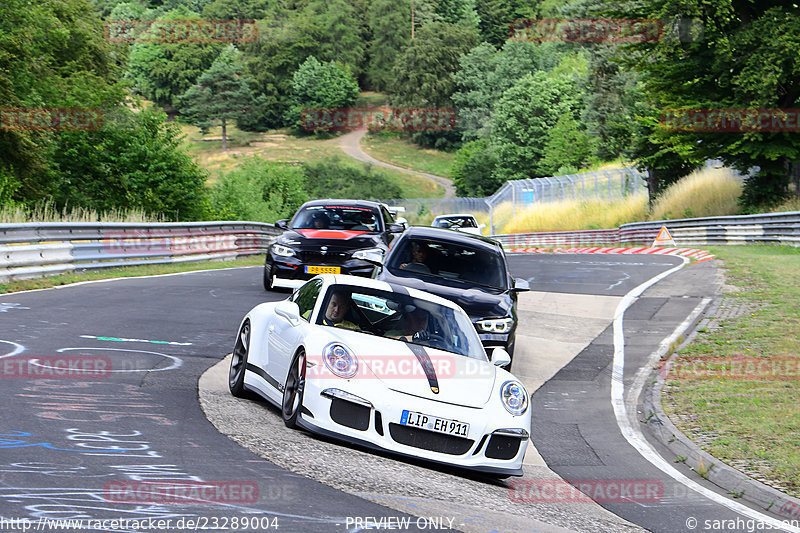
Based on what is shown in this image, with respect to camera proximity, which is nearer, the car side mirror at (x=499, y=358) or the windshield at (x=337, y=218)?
the car side mirror at (x=499, y=358)

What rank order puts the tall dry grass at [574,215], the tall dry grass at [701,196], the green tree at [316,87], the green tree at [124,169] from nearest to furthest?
the green tree at [124,169]
the tall dry grass at [701,196]
the tall dry grass at [574,215]
the green tree at [316,87]

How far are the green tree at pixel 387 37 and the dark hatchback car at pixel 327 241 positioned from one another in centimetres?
16044

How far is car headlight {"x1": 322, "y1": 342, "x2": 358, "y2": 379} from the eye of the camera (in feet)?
24.1

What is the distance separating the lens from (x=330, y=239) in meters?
17.4

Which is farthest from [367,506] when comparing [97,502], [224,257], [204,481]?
[224,257]

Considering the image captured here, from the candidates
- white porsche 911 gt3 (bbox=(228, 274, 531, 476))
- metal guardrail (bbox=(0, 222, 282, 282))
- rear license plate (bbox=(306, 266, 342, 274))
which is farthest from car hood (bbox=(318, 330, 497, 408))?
metal guardrail (bbox=(0, 222, 282, 282))

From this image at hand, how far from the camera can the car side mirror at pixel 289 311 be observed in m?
8.40

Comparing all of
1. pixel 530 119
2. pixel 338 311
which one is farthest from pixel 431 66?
pixel 338 311

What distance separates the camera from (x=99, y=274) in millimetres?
20438

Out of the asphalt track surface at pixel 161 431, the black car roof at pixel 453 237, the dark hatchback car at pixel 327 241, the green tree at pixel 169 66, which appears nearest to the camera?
the asphalt track surface at pixel 161 431

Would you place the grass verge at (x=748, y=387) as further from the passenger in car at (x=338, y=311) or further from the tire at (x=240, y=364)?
the tire at (x=240, y=364)

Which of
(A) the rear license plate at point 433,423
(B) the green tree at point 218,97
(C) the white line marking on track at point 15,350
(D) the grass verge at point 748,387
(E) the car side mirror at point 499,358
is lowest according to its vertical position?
(D) the grass verge at point 748,387

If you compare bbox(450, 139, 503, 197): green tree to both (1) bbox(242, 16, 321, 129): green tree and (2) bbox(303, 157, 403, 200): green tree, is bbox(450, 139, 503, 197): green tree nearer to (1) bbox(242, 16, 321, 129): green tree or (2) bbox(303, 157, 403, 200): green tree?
(2) bbox(303, 157, 403, 200): green tree

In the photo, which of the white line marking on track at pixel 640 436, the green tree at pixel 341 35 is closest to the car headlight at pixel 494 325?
the white line marking on track at pixel 640 436
